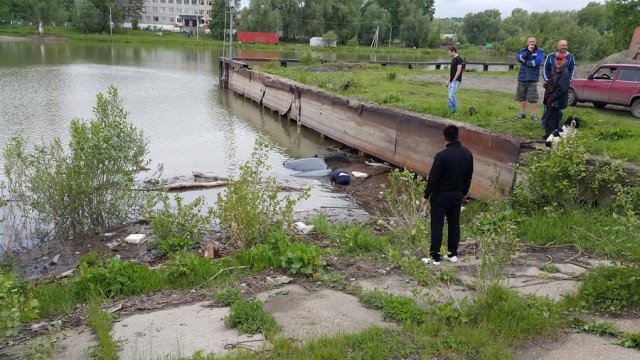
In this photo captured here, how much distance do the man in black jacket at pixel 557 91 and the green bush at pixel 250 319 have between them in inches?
333

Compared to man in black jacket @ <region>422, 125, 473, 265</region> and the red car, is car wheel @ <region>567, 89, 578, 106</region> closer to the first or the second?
the red car

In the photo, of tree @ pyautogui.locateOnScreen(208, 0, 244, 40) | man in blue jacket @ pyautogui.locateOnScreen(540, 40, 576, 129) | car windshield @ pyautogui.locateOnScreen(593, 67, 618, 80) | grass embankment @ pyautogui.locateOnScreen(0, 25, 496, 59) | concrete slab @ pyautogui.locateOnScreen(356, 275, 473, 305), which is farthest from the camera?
tree @ pyautogui.locateOnScreen(208, 0, 244, 40)

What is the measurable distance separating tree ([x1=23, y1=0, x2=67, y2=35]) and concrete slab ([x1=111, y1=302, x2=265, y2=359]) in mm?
87772

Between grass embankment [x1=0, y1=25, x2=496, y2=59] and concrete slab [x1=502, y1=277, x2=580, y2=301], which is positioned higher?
grass embankment [x1=0, y1=25, x2=496, y2=59]

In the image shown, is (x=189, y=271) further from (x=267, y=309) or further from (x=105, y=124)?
(x=105, y=124)

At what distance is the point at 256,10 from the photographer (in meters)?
90.1

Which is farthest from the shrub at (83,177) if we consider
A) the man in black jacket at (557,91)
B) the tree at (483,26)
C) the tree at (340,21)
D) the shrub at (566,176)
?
the tree at (483,26)

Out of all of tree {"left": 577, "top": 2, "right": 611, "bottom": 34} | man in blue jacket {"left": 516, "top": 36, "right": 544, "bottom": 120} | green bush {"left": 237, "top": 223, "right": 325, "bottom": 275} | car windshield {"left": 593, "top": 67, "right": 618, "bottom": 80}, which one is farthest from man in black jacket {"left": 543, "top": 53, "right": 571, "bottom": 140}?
tree {"left": 577, "top": 2, "right": 611, "bottom": 34}

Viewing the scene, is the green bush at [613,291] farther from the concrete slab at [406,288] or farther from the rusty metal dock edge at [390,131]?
the rusty metal dock edge at [390,131]

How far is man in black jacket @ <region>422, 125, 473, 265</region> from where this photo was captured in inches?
255

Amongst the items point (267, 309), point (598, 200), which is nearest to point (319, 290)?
point (267, 309)

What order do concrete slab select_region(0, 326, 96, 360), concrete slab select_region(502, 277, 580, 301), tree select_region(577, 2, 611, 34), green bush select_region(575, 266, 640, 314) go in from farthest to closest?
tree select_region(577, 2, 611, 34)
concrete slab select_region(502, 277, 580, 301)
green bush select_region(575, 266, 640, 314)
concrete slab select_region(0, 326, 96, 360)

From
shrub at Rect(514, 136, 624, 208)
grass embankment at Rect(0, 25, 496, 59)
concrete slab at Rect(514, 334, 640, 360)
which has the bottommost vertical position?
concrete slab at Rect(514, 334, 640, 360)

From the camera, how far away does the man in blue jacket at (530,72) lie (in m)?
12.7
